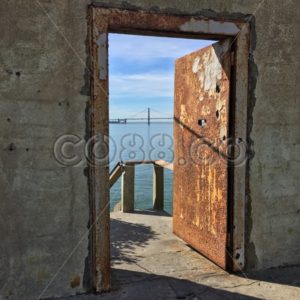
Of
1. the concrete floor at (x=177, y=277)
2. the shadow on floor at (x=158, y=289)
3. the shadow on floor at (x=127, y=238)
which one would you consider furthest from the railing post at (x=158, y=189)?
the shadow on floor at (x=158, y=289)

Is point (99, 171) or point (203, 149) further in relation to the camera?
point (203, 149)

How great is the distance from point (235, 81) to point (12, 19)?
6.47ft

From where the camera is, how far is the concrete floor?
3.18m

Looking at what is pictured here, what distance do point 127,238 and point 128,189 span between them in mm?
1542

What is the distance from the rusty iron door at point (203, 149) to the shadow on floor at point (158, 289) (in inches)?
20.4

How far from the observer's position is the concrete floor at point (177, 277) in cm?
318

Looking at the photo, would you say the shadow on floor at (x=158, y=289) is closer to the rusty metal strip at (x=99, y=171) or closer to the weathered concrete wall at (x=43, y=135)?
the rusty metal strip at (x=99, y=171)

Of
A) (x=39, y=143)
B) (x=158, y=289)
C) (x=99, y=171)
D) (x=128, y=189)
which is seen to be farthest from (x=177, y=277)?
(x=128, y=189)

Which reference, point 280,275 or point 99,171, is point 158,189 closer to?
point 280,275

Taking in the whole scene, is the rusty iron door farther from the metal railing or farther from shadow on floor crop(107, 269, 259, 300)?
the metal railing

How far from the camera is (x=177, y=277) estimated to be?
352 centimetres

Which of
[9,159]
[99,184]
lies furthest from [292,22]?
[9,159]

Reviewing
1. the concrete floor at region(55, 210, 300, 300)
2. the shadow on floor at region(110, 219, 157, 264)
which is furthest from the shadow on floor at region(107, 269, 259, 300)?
the shadow on floor at region(110, 219, 157, 264)

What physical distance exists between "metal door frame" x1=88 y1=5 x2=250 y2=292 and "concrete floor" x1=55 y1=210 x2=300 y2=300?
14.7 inches
